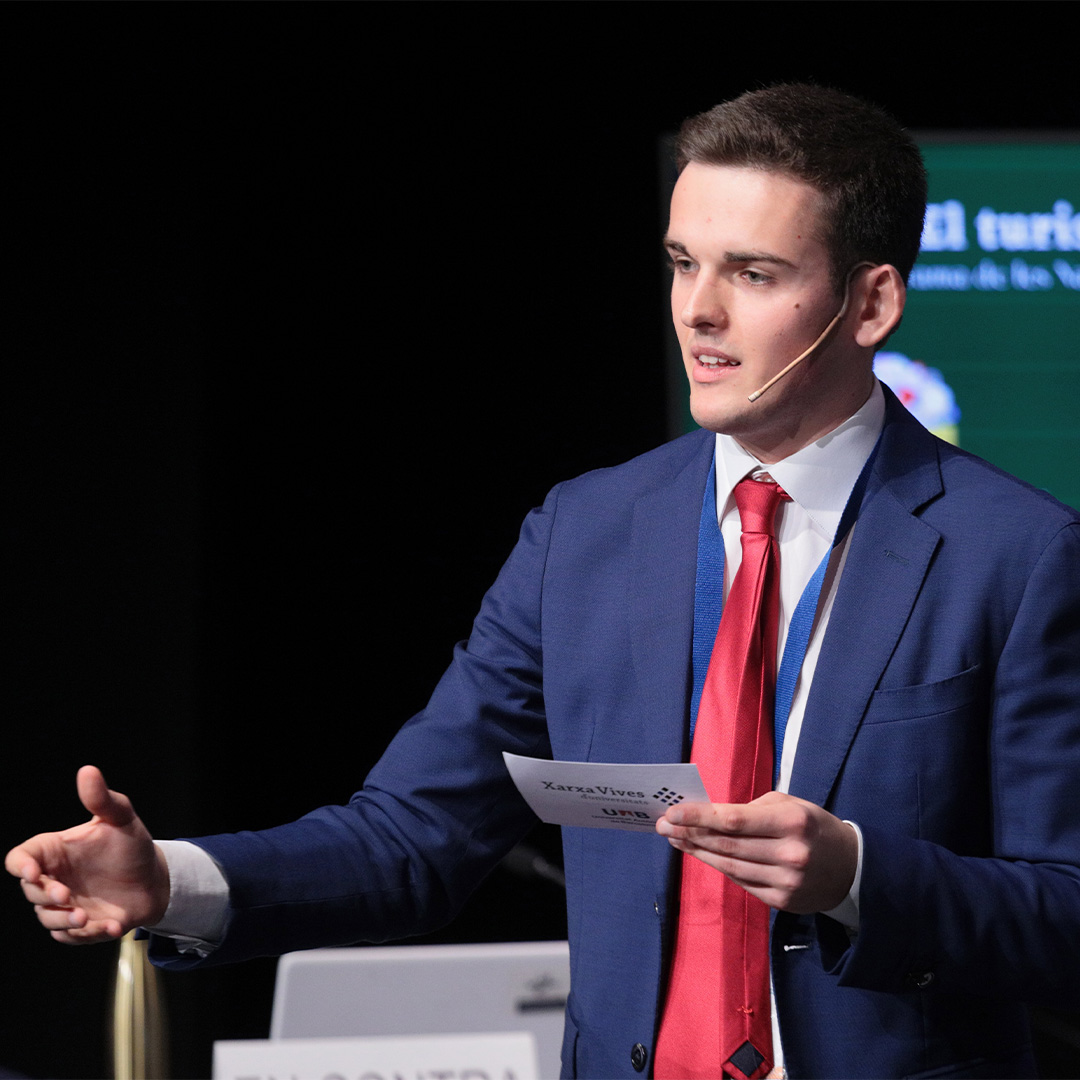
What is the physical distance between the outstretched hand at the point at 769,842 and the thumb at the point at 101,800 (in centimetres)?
53

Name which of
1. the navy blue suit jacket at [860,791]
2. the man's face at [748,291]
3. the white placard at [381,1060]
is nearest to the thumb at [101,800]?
the navy blue suit jacket at [860,791]

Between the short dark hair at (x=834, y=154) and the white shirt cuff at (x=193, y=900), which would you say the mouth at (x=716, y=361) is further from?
the white shirt cuff at (x=193, y=900)

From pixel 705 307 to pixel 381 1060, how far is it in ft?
2.95

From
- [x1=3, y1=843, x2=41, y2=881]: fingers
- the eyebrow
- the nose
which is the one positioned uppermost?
the eyebrow

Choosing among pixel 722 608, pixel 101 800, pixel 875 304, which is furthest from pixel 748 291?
pixel 101 800

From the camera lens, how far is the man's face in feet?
5.48

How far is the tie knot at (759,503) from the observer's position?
1.71 meters

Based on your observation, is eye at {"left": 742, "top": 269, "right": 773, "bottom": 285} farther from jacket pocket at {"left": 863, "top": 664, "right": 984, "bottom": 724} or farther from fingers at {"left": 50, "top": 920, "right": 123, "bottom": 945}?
fingers at {"left": 50, "top": 920, "right": 123, "bottom": 945}

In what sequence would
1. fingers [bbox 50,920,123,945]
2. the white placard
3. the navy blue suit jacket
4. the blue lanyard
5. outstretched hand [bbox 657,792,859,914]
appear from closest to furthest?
the white placard, outstretched hand [bbox 657,792,859,914], fingers [bbox 50,920,123,945], the navy blue suit jacket, the blue lanyard

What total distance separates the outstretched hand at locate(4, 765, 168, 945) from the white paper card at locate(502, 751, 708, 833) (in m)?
0.38

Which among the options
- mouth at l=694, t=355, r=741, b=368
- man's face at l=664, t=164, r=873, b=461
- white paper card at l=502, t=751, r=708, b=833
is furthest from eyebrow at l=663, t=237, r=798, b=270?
white paper card at l=502, t=751, r=708, b=833

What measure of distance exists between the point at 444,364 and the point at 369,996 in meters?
2.32

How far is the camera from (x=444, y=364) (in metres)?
4.11

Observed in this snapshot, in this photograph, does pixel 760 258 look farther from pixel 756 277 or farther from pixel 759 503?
pixel 759 503
